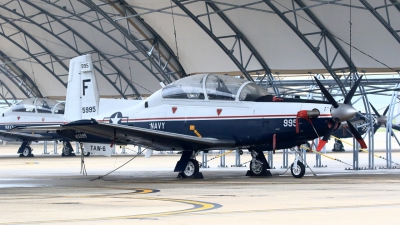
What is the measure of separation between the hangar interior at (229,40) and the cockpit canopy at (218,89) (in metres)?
2.56

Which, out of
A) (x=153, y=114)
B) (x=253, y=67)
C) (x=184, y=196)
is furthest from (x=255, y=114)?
(x=253, y=67)

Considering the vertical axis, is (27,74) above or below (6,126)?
above

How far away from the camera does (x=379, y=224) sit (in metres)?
6.30

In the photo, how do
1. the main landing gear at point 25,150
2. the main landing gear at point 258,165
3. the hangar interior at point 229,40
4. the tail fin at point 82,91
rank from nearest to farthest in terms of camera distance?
1. the main landing gear at point 258,165
2. the tail fin at point 82,91
3. the hangar interior at point 229,40
4. the main landing gear at point 25,150

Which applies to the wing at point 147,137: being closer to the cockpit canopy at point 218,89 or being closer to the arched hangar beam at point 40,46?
the cockpit canopy at point 218,89

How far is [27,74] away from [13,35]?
5659 millimetres

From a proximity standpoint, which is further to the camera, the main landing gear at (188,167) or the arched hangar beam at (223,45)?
the arched hangar beam at (223,45)

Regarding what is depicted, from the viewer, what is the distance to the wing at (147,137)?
1459cm

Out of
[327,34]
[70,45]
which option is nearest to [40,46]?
[70,45]

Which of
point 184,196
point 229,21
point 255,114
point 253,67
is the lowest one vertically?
point 184,196

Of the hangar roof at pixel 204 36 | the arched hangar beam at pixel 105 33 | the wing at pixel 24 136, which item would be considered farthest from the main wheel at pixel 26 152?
the arched hangar beam at pixel 105 33

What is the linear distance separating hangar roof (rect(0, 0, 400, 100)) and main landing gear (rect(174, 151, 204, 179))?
5794 millimetres

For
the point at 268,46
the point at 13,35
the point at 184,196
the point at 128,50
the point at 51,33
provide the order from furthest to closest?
the point at 13,35 → the point at 51,33 → the point at 128,50 → the point at 268,46 → the point at 184,196

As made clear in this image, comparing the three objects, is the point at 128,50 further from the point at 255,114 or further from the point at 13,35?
the point at 255,114
